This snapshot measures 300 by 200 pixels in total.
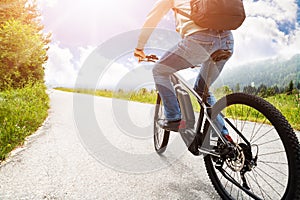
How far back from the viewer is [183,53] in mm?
2699

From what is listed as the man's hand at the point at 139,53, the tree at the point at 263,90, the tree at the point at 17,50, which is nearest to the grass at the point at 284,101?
the tree at the point at 263,90

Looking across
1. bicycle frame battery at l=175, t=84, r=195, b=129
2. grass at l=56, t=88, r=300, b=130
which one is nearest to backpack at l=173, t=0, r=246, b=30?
bicycle frame battery at l=175, t=84, r=195, b=129

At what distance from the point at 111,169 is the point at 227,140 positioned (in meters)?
1.54

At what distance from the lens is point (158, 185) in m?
2.95

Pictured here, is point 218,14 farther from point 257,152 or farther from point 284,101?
point 284,101

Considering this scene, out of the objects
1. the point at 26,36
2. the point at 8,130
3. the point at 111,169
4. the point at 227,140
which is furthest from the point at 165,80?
the point at 26,36

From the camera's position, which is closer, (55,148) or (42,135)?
(55,148)

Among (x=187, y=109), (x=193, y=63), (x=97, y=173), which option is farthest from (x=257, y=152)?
(x=97, y=173)

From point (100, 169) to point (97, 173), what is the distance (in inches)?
5.3

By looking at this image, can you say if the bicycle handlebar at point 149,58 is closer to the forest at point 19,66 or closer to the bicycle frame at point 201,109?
the bicycle frame at point 201,109

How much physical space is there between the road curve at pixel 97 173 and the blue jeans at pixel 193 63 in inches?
28.4

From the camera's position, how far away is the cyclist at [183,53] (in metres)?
2.60

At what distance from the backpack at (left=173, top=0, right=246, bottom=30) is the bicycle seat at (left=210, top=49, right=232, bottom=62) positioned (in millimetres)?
210

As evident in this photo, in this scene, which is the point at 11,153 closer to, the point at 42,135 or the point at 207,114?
the point at 42,135
